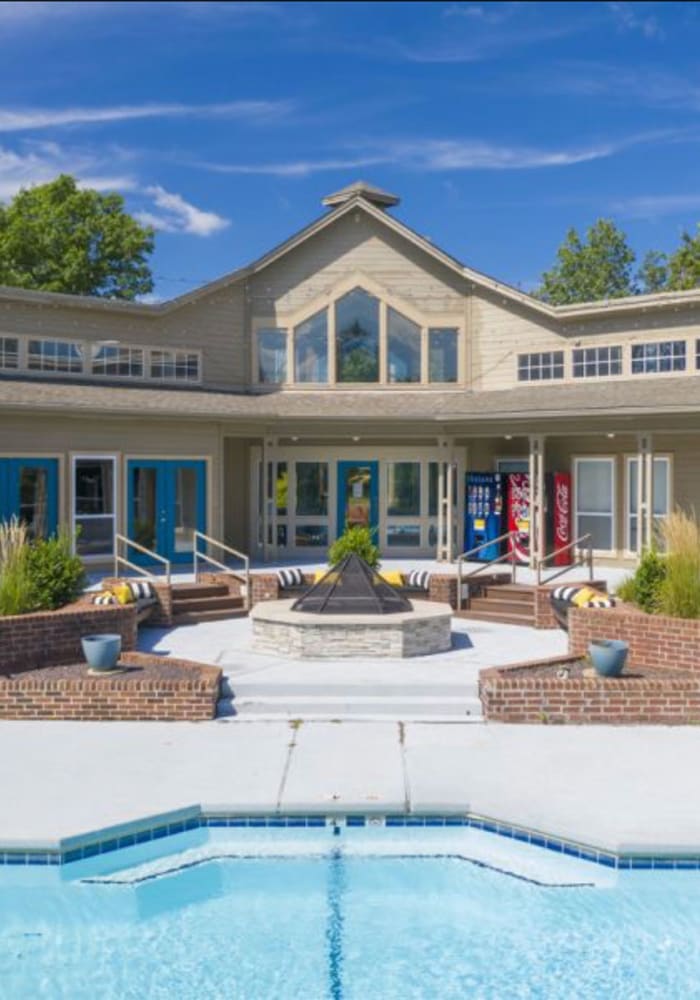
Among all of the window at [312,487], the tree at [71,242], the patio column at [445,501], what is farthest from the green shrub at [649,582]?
the tree at [71,242]

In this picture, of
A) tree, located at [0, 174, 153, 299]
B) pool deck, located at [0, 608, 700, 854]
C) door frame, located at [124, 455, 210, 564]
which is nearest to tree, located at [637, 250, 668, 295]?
tree, located at [0, 174, 153, 299]

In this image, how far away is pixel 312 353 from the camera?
23.6 m

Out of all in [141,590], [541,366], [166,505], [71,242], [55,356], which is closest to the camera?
[141,590]

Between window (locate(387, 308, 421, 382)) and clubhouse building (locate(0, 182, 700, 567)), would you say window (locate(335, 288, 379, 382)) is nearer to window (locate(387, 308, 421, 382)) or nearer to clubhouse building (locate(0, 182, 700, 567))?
clubhouse building (locate(0, 182, 700, 567))

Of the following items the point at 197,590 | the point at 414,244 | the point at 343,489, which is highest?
the point at 414,244

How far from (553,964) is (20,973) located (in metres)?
3.19

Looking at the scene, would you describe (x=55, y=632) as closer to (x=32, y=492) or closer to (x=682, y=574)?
(x=32, y=492)

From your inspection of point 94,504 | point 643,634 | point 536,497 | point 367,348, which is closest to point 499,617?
point 643,634

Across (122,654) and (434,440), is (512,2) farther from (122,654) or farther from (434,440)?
(434,440)

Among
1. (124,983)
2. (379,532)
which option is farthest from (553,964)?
(379,532)

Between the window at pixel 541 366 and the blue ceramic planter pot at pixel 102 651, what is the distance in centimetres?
1381

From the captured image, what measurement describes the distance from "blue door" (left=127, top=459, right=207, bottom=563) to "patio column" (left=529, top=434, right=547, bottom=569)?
6.58 m

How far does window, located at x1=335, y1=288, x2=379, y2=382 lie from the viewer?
2339cm

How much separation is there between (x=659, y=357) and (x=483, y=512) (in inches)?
191
